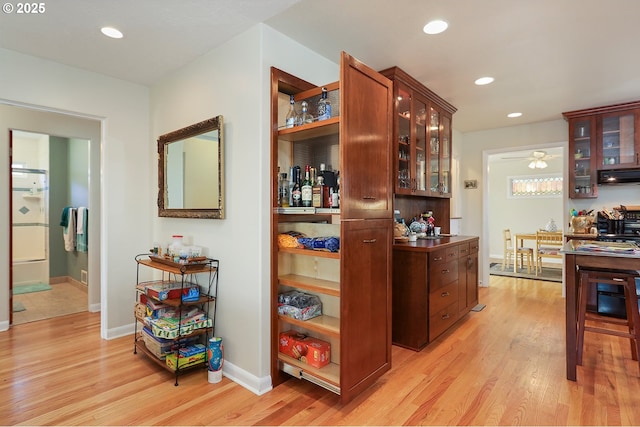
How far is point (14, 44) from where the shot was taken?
249 cm

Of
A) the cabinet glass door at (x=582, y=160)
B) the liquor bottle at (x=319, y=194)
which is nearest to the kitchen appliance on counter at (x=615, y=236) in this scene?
the cabinet glass door at (x=582, y=160)

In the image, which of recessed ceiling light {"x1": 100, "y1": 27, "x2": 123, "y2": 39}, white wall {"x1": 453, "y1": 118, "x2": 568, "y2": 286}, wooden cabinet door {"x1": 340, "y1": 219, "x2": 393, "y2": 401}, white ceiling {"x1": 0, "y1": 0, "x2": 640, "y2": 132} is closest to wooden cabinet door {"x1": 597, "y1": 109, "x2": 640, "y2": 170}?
white wall {"x1": 453, "y1": 118, "x2": 568, "y2": 286}

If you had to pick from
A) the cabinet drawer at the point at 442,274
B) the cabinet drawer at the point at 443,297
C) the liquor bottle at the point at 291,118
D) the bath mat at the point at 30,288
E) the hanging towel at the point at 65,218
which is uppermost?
the liquor bottle at the point at 291,118

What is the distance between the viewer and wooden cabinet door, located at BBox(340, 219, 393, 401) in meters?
1.91

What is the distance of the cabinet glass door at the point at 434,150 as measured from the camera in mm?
3689

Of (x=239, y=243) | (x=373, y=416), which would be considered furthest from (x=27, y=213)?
(x=373, y=416)

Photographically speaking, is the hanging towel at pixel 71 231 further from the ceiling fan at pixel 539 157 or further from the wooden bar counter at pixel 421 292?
the ceiling fan at pixel 539 157

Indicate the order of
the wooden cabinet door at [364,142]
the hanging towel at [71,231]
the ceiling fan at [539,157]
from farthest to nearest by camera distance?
1. the ceiling fan at [539,157]
2. the hanging towel at [71,231]
3. the wooden cabinet door at [364,142]

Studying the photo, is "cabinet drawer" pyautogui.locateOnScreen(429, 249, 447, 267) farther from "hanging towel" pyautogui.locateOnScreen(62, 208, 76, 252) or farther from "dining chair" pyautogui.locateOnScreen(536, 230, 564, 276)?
"hanging towel" pyautogui.locateOnScreen(62, 208, 76, 252)

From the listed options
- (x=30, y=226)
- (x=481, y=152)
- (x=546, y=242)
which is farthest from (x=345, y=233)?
(x=546, y=242)

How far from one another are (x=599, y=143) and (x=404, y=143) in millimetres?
2902

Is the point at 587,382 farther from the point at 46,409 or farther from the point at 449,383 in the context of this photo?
the point at 46,409

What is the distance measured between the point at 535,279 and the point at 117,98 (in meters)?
6.58

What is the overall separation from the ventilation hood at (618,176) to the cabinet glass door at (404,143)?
283cm
